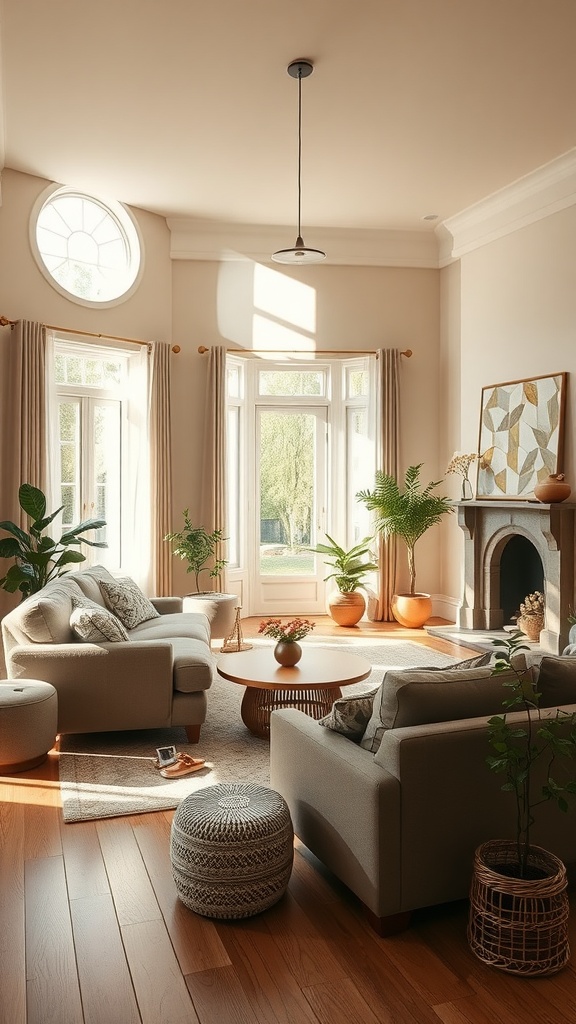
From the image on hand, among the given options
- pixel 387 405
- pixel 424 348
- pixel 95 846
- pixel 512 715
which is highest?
pixel 424 348

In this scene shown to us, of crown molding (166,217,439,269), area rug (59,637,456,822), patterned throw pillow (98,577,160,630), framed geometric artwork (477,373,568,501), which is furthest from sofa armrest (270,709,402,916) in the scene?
crown molding (166,217,439,269)

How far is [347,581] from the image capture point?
323 inches

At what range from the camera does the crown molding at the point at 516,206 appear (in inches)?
256

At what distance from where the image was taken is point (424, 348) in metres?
8.69

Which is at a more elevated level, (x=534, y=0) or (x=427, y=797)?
A: (x=534, y=0)

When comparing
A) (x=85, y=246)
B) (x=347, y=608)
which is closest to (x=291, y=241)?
(x=85, y=246)

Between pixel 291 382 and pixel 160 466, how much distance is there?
1.85 metres

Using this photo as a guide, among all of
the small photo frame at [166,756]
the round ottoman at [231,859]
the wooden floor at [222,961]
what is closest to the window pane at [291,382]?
the small photo frame at [166,756]

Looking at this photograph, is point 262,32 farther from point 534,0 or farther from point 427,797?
point 427,797

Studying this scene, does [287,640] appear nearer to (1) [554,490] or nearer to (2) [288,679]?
(2) [288,679]

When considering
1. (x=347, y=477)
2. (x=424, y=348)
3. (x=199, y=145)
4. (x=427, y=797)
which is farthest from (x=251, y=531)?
(x=427, y=797)

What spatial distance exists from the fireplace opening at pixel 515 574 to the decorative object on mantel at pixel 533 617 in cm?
78

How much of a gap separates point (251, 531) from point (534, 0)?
18.0ft

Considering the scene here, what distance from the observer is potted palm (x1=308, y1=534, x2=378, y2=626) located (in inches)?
319
